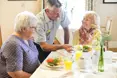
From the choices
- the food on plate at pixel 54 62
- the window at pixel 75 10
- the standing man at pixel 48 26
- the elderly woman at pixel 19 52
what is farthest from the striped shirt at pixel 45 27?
the window at pixel 75 10

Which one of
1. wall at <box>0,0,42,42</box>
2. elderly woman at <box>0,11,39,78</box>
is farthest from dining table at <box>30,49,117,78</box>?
wall at <box>0,0,42,42</box>

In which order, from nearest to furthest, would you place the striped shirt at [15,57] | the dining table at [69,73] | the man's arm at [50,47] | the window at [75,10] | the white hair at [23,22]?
the dining table at [69,73] < the striped shirt at [15,57] < the white hair at [23,22] < the man's arm at [50,47] < the window at [75,10]

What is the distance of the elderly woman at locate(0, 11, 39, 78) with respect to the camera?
188 centimetres

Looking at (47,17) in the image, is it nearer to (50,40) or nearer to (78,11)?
(50,40)

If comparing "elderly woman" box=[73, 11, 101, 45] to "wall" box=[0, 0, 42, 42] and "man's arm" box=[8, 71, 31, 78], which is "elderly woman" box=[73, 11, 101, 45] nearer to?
"man's arm" box=[8, 71, 31, 78]

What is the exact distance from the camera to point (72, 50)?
2.41 metres

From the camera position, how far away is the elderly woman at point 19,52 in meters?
1.88

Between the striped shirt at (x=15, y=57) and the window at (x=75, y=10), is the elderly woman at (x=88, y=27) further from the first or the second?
the window at (x=75, y=10)

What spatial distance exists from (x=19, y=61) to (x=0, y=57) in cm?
20

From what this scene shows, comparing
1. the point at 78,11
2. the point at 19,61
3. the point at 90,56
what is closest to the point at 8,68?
the point at 19,61

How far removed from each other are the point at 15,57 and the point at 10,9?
10.5 ft

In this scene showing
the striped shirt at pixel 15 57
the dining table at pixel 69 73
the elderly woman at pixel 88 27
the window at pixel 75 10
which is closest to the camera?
the dining table at pixel 69 73

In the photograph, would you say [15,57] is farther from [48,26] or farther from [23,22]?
[48,26]

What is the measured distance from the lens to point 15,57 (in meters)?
1.88
